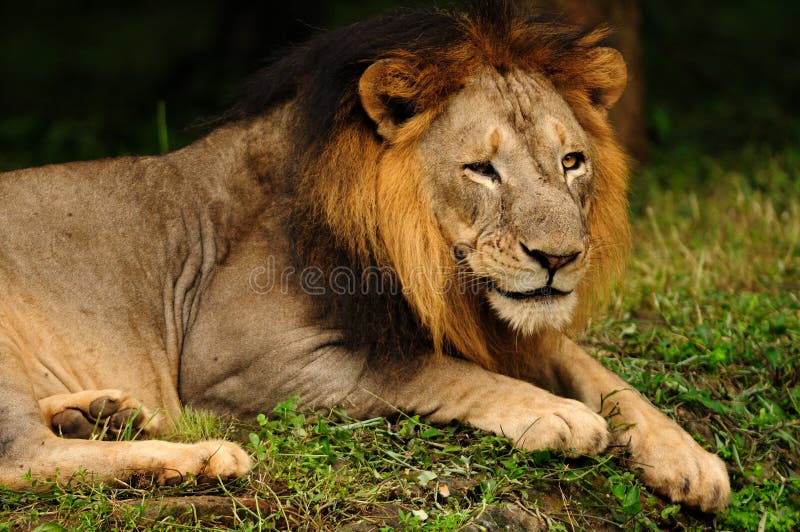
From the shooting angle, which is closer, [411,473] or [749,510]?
[411,473]

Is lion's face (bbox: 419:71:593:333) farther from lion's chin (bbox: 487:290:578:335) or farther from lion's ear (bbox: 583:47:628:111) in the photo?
lion's ear (bbox: 583:47:628:111)

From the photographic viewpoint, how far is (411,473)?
12.1ft

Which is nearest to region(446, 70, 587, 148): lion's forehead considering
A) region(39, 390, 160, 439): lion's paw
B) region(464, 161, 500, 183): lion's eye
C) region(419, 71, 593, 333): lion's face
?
region(419, 71, 593, 333): lion's face

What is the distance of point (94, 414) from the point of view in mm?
3812

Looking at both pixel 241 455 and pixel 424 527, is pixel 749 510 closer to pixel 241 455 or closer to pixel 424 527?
pixel 424 527

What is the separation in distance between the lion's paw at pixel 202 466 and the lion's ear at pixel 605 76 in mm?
2033

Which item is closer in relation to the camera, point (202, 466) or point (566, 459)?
point (202, 466)

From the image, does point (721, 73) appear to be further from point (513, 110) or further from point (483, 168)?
point (483, 168)

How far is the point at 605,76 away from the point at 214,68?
6.84 meters

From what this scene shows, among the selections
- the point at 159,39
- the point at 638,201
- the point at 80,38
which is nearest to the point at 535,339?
the point at 638,201

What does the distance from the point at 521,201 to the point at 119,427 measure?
1647mm

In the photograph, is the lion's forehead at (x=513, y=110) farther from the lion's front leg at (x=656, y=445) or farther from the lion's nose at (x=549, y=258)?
the lion's front leg at (x=656, y=445)

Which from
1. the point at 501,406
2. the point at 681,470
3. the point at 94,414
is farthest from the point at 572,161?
the point at 94,414

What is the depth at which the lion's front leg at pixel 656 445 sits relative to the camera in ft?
12.6
